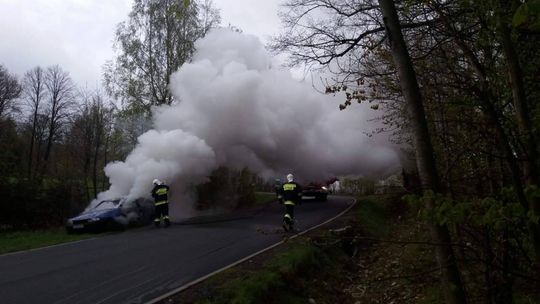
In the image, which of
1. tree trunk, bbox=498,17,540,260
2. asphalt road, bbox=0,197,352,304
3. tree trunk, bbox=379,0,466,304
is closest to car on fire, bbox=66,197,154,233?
asphalt road, bbox=0,197,352,304

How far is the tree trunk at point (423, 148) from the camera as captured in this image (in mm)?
4035

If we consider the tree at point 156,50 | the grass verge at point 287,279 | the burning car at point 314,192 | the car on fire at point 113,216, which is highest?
the tree at point 156,50

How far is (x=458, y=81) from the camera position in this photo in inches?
197

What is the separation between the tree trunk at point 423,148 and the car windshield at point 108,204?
47.0 ft

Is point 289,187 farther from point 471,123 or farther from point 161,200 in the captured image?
point 471,123

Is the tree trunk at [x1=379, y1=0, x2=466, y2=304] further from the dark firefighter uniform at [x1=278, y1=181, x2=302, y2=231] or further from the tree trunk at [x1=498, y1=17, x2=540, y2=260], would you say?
the dark firefighter uniform at [x1=278, y1=181, x2=302, y2=231]

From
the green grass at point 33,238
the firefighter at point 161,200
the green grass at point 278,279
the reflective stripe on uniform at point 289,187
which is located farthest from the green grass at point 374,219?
the green grass at point 33,238

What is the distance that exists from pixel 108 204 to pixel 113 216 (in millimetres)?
1155

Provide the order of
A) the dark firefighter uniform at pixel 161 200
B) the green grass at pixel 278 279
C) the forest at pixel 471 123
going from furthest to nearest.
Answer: the dark firefighter uniform at pixel 161 200 < the green grass at pixel 278 279 < the forest at pixel 471 123

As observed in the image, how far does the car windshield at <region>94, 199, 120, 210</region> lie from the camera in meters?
16.9

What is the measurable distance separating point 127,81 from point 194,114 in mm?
11520

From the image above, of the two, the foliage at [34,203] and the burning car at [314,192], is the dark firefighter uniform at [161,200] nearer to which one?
the foliage at [34,203]

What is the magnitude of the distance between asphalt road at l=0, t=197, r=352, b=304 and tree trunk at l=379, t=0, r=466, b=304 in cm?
146

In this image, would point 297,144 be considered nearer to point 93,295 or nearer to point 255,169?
point 255,169
